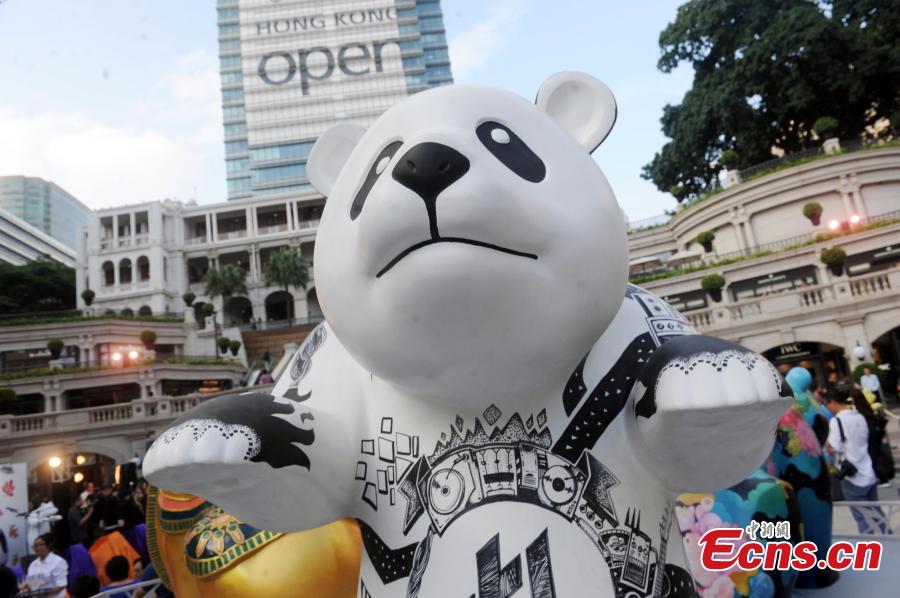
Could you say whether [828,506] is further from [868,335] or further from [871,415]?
[868,335]

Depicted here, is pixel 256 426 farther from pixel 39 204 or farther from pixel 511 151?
pixel 39 204

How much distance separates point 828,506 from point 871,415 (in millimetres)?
2609

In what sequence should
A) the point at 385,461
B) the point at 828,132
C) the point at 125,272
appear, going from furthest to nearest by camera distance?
the point at 125,272 → the point at 828,132 → the point at 385,461

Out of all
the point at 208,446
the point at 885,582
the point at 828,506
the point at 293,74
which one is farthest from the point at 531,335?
the point at 293,74

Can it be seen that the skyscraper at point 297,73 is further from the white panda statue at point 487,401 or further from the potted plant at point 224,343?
the white panda statue at point 487,401

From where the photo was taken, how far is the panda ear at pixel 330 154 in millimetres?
1998

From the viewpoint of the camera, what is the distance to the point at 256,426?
4.78 ft

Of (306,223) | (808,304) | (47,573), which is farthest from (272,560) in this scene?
(306,223)

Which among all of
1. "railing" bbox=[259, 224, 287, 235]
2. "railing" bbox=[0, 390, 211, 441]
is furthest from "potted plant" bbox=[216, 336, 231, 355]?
"railing" bbox=[259, 224, 287, 235]

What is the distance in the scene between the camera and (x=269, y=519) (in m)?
1.57

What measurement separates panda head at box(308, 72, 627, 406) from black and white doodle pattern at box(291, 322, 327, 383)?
21.7 inches

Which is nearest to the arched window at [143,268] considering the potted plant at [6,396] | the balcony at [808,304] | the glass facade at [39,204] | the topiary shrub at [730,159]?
the potted plant at [6,396]

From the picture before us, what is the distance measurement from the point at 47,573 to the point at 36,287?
42.3m

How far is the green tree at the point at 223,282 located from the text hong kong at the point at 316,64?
89.7ft
